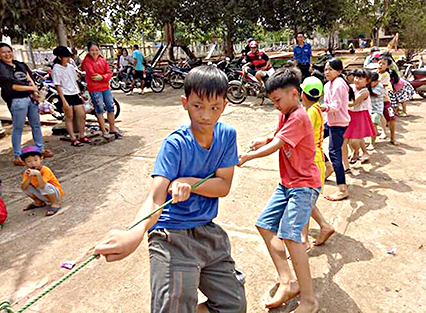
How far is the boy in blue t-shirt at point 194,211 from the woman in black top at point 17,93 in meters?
4.43

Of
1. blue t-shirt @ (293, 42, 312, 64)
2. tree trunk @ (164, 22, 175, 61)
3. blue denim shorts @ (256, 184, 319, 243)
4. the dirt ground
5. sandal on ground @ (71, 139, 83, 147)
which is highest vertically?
tree trunk @ (164, 22, 175, 61)

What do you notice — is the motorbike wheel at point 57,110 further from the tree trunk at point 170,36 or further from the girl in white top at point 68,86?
the tree trunk at point 170,36

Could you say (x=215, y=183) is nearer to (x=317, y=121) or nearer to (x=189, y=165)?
(x=189, y=165)

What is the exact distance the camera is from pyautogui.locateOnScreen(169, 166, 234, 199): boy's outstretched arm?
5.56 feet

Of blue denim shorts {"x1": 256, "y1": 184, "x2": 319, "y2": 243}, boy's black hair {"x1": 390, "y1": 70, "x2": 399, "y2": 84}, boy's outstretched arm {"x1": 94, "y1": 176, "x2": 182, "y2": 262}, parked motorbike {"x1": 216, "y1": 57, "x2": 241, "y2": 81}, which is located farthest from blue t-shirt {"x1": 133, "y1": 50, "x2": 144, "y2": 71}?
boy's outstretched arm {"x1": 94, "y1": 176, "x2": 182, "y2": 262}

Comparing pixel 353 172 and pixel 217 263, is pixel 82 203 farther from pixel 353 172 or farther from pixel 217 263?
pixel 353 172

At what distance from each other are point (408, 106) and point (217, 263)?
876cm

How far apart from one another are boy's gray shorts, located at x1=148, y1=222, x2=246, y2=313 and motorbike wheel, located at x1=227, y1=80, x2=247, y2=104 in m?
8.29

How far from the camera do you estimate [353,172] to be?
475 cm

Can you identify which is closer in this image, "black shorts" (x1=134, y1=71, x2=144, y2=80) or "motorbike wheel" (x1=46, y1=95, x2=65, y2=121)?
"motorbike wheel" (x1=46, y1=95, x2=65, y2=121)

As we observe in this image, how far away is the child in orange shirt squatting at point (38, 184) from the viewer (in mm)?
3723

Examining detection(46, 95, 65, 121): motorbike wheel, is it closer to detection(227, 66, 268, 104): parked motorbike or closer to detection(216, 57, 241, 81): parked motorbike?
detection(227, 66, 268, 104): parked motorbike

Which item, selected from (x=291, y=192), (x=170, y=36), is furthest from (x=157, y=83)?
(x=291, y=192)

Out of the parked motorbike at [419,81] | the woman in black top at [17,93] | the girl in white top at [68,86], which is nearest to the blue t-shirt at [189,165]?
the woman in black top at [17,93]
